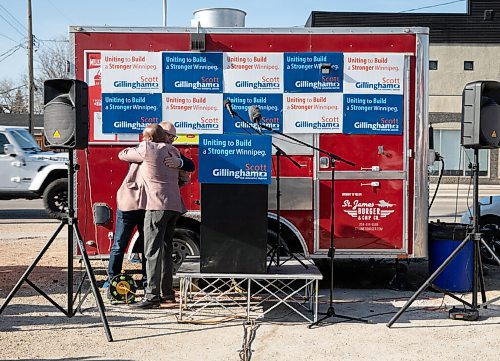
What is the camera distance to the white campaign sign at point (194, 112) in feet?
26.4

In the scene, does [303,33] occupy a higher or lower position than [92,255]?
higher

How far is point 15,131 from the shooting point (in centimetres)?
1599

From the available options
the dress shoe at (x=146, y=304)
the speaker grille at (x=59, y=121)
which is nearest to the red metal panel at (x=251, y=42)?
the speaker grille at (x=59, y=121)

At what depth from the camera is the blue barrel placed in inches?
328

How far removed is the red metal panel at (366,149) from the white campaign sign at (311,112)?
0.15 m

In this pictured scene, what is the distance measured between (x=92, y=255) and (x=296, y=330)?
285 centimetres

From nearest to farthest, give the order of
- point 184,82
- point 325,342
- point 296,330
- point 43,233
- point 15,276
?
1. point 325,342
2. point 296,330
3. point 184,82
4. point 15,276
5. point 43,233

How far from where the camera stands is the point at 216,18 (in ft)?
27.6

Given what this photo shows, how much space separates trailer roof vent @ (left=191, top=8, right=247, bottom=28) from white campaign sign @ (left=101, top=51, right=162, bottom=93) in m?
0.80

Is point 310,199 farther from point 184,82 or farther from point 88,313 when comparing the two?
point 88,313

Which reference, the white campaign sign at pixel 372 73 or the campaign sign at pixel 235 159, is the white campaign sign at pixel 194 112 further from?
the white campaign sign at pixel 372 73

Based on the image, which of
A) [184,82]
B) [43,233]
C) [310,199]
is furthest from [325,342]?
[43,233]

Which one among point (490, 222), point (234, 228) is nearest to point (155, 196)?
point (234, 228)

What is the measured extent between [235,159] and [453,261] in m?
3.34
